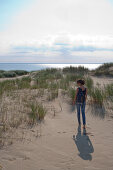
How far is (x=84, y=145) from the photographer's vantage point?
3.80m

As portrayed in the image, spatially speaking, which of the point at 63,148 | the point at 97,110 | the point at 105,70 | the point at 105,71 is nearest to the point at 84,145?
the point at 63,148

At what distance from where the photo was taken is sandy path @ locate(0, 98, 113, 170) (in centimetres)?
297

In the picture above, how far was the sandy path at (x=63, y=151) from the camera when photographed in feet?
9.75

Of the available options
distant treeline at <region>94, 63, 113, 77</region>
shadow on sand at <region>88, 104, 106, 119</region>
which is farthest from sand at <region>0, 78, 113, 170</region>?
distant treeline at <region>94, 63, 113, 77</region>

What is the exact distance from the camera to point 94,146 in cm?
374

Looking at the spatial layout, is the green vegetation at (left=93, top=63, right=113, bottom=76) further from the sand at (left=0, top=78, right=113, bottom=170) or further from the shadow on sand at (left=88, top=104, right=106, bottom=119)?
the sand at (left=0, top=78, right=113, bottom=170)

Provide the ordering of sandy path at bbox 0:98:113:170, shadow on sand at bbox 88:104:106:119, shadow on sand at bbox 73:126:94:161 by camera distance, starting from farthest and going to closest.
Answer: shadow on sand at bbox 88:104:106:119, shadow on sand at bbox 73:126:94:161, sandy path at bbox 0:98:113:170

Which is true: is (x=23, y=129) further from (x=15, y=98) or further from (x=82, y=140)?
(x=15, y=98)

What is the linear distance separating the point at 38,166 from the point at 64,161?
0.51 meters

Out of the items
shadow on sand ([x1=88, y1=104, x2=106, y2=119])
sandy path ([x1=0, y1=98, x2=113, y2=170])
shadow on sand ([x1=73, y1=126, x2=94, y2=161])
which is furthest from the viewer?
shadow on sand ([x1=88, y1=104, x2=106, y2=119])

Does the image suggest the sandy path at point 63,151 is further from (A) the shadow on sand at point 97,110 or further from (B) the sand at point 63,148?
(A) the shadow on sand at point 97,110

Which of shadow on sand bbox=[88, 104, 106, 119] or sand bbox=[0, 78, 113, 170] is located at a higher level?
shadow on sand bbox=[88, 104, 106, 119]

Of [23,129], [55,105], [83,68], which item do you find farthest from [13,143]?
[83,68]

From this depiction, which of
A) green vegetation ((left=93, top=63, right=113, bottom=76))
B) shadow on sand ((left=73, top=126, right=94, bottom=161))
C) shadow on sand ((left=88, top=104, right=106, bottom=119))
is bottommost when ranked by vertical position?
shadow on sand ((left=73, top=126, right=94, bottom=161))
